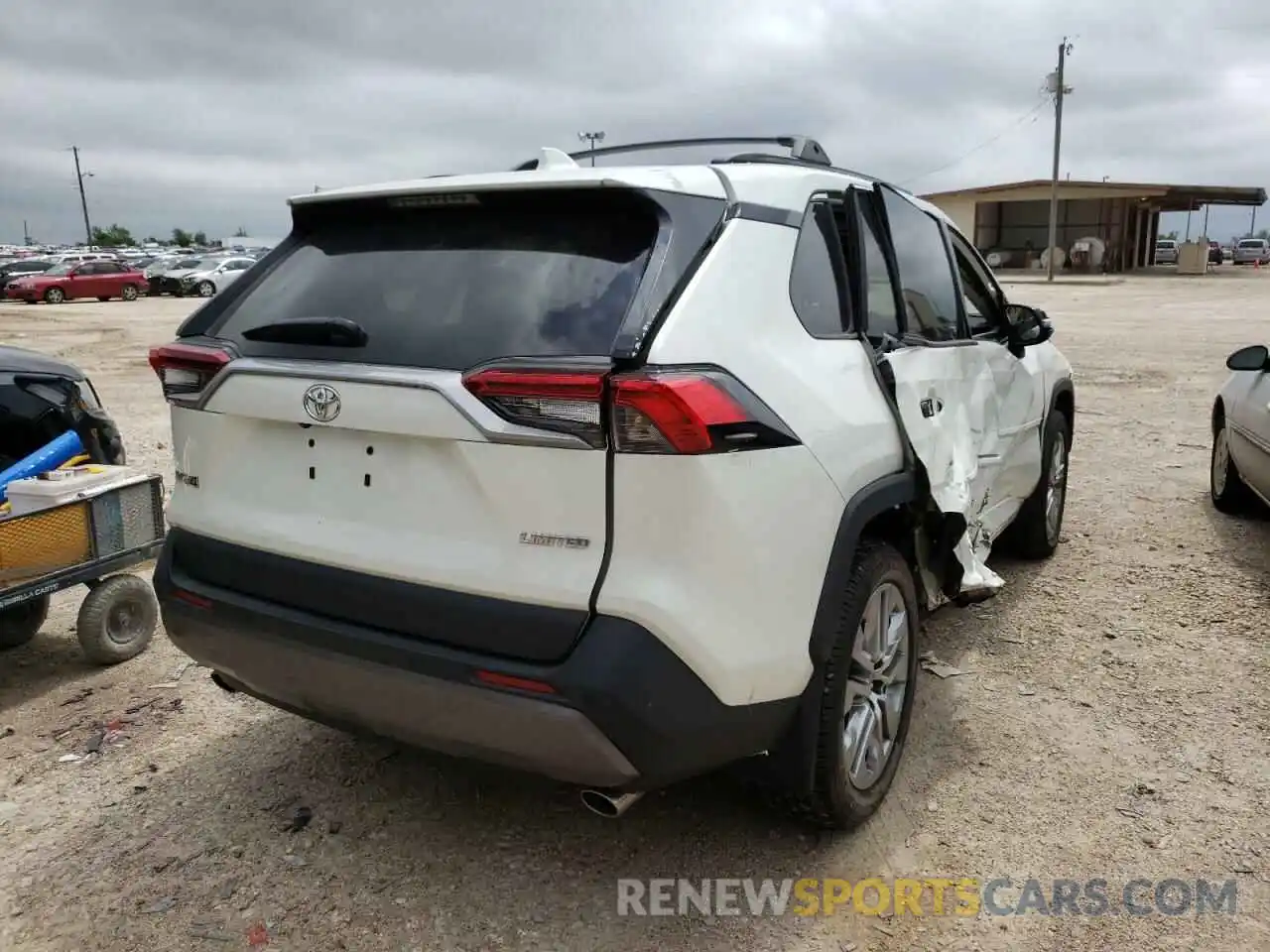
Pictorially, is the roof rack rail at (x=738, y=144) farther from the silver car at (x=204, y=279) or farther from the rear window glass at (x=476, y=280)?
the silver car at (x=204, y=279)

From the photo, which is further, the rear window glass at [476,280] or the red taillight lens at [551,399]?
the rear window glass at [476,280]

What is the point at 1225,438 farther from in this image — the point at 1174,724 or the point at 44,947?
the point at 44,947

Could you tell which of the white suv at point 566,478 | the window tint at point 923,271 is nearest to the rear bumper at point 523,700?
the white suv at point 566,478

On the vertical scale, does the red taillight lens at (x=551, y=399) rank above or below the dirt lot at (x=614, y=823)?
above

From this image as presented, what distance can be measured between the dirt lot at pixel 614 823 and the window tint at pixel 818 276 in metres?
1.43

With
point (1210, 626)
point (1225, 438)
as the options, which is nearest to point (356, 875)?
point (1210, 626)

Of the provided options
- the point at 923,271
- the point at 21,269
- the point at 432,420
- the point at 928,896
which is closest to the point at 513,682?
the point at 432,420

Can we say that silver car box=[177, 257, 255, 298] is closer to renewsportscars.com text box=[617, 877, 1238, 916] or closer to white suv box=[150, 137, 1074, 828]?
white suv box=[150, 137, 1074, 828]

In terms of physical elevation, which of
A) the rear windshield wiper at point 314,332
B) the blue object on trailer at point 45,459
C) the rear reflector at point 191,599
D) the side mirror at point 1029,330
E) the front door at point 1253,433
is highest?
the rear windshield wiper at point 314,332

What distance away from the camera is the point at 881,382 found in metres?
3.03

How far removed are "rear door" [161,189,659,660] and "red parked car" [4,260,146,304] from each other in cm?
3667

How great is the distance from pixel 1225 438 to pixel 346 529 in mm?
5736

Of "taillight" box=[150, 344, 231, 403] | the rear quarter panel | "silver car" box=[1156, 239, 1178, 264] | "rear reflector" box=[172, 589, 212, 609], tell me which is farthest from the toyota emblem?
"silver car" box=[1156, 239, 1178, 264]

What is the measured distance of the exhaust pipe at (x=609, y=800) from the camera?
7.73 feet
